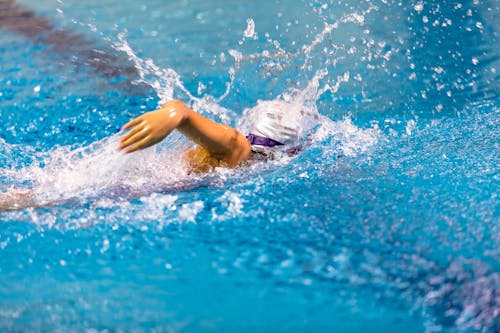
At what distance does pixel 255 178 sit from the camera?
2.42 metres

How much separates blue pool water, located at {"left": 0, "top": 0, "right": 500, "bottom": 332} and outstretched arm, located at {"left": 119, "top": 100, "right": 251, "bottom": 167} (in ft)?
0.47

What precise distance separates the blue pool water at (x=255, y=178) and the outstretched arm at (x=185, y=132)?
0.47 ft

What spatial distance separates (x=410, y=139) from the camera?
323 cm

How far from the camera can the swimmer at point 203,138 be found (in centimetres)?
185

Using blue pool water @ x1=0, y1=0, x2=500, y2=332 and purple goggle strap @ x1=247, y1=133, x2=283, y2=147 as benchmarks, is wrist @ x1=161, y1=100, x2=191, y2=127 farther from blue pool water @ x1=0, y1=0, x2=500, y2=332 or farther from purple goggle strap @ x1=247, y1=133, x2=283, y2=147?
purple goggle strap @ x1=247, y1=133, x2=283, y2=147

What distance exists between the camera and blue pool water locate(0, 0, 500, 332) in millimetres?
1647

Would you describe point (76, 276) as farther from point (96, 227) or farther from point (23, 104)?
point (23, 104)

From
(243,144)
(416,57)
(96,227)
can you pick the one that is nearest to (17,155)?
(96,227)

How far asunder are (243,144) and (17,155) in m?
1.41

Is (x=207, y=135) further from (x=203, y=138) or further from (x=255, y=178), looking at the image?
(x=255, y=178)

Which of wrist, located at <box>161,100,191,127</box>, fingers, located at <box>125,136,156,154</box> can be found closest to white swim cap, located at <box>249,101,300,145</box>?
wrist, located at <box>161,100,191,127</box>

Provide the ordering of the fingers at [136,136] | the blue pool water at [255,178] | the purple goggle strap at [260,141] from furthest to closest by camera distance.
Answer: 1. the purple goggle strap at [260,141]
2. the fingers at [136,136]
3. the blue pool water at [255,178]

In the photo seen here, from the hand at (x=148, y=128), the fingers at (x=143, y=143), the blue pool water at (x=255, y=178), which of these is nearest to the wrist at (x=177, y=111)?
the hand at (x=148, y=128)

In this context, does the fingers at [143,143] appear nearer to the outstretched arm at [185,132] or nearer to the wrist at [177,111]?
the outstretched arm at [185,132]
